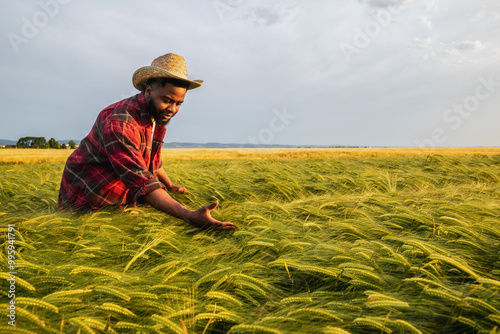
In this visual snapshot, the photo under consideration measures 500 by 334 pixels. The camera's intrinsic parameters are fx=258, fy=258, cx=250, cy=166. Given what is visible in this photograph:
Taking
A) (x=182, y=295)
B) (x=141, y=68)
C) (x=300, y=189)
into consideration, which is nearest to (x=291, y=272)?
(x=182, y=295)

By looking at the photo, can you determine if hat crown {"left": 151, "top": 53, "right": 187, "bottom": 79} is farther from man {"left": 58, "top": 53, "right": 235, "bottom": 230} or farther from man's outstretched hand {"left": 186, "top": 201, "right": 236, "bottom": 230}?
man's outstretched hand {"left": 186, "top": 201, "right": 236, "bottom": 230}

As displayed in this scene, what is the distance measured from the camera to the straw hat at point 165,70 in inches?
77.6

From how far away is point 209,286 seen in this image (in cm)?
121

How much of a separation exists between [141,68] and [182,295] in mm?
1804

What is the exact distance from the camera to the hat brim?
1.94 m

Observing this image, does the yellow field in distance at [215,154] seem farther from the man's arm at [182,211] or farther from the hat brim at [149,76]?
the man's arm at [182,211]

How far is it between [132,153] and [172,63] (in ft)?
2.68

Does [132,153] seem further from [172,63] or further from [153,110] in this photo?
[172,63]

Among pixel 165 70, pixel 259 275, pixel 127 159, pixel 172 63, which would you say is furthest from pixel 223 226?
pixel 172 63

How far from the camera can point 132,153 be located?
6.26 ft

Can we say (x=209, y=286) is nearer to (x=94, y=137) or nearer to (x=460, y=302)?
(x=460, y=302)

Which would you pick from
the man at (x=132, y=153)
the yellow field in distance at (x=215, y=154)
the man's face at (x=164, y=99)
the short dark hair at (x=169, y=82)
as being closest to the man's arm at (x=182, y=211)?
the man at (x=132, y=153)

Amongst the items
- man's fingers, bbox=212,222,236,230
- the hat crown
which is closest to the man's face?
the hat crown

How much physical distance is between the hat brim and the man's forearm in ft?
2.86
